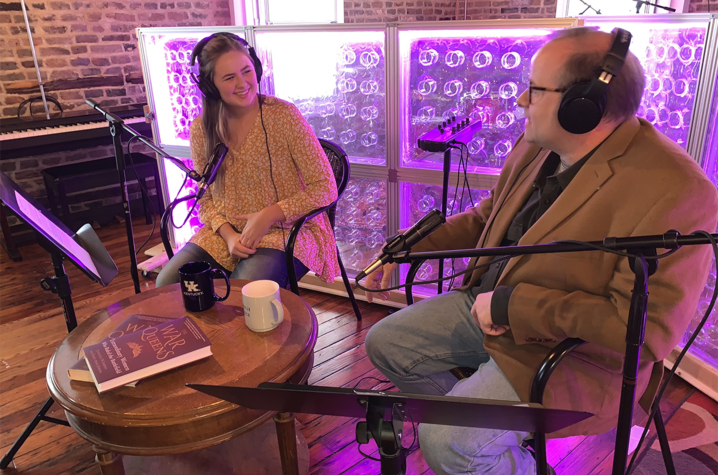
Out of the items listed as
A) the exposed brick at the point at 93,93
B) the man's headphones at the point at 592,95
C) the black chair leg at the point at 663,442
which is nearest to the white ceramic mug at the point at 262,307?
the man's headphones at the point at 592,95

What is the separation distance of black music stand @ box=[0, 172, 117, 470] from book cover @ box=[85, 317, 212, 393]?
30 cm

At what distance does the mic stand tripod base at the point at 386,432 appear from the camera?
0.78m

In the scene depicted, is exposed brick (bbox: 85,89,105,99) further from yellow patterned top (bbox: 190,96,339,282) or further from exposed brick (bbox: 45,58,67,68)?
yellow patterned top (bbox: 190,96,339,282)

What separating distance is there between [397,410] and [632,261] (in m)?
0.46

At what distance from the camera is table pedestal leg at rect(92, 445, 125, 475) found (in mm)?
1128

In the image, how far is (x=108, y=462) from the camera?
1.15 meters

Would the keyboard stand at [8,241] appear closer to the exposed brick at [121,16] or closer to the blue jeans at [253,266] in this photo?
the exposed brick at [121,16]

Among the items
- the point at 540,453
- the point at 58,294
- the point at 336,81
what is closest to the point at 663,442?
the point at 540,453

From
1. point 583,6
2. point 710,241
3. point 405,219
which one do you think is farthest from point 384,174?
point 583,6

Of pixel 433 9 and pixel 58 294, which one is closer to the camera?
pixel 58 294

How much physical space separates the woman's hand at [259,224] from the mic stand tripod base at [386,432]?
117cm

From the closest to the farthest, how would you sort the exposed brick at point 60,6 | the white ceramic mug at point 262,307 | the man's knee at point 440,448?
the man's knee at point 440,448, the white ceramic mug at point 262,307, the exposed brick at point 60,6

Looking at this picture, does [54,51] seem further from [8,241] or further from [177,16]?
[8,241]

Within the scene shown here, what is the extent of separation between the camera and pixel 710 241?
763 mm
